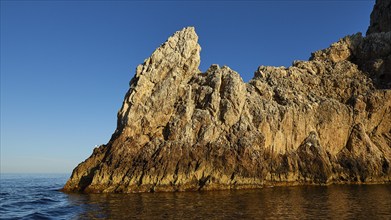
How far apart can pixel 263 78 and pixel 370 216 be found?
53.1 metres

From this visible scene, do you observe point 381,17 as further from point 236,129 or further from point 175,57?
point 175,57

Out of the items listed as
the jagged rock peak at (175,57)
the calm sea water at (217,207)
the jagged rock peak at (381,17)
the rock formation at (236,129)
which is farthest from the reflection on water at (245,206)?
the jagged rock peak at (381,17)

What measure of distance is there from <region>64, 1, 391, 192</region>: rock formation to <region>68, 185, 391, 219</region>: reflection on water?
9.47 meters

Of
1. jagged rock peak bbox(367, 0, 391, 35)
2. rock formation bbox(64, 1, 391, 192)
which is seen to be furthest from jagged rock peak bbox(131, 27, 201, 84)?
jagged rock peak bbox(367, 0, 391, 35)

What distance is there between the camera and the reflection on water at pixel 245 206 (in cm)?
3033

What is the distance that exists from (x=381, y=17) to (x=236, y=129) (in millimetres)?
74415

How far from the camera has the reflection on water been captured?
30.3 m

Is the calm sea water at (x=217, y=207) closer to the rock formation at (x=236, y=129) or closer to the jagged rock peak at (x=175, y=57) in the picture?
the rock formation at (x=236, y=129)

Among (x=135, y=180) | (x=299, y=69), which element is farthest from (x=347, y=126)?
(x=135, y=180)

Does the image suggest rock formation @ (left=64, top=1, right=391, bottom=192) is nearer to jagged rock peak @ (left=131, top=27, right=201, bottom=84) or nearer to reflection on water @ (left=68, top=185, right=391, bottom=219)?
jagged rock peak @ (left=131, top=27, right=201, bottom=84)

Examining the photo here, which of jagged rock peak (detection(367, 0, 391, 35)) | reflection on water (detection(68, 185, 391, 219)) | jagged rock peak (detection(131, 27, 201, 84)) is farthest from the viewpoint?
jagged rock peak (detection(367, 0, 391, 35))

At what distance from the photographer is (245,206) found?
35250 millimetres

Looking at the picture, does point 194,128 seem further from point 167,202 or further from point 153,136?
point 167,202

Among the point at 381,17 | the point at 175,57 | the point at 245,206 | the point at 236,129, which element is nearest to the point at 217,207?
the point at 245,206
